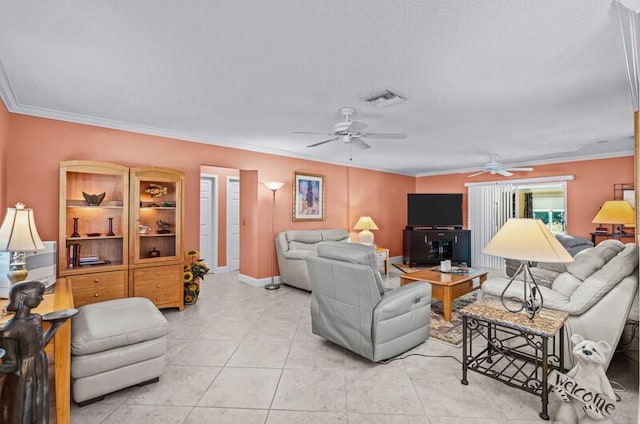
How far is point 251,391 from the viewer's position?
2264 mm

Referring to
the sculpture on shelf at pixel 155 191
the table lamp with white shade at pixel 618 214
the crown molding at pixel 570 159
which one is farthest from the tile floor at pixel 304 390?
the crown molding at pixel 570 159

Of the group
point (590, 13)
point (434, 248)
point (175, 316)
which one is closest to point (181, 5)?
point (590, 13)

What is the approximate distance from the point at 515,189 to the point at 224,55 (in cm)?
693

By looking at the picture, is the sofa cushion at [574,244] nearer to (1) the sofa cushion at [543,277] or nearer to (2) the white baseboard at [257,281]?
(1) the sofa cushion at [543,277]

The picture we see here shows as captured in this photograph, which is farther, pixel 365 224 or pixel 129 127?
pixel 365 224

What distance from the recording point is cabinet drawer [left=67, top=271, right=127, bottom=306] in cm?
323

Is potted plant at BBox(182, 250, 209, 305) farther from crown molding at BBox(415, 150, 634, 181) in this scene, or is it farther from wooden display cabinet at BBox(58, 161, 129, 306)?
crown molding at BBox(415, 150, 634, 181)

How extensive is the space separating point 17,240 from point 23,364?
1.48 meters

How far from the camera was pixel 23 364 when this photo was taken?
54.0 inches

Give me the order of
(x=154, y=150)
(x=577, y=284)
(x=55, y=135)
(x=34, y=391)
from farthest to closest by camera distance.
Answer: (x=154, y=150) → (x=55, y=135) → (x=577, y=284) → (x=34, y=391)

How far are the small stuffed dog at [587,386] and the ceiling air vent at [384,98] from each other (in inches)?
90.1

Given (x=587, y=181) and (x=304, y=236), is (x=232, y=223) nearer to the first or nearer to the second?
(x=304, y=236)

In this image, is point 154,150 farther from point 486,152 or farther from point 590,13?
point 486,152

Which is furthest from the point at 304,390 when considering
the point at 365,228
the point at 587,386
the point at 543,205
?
the point at 543,205
